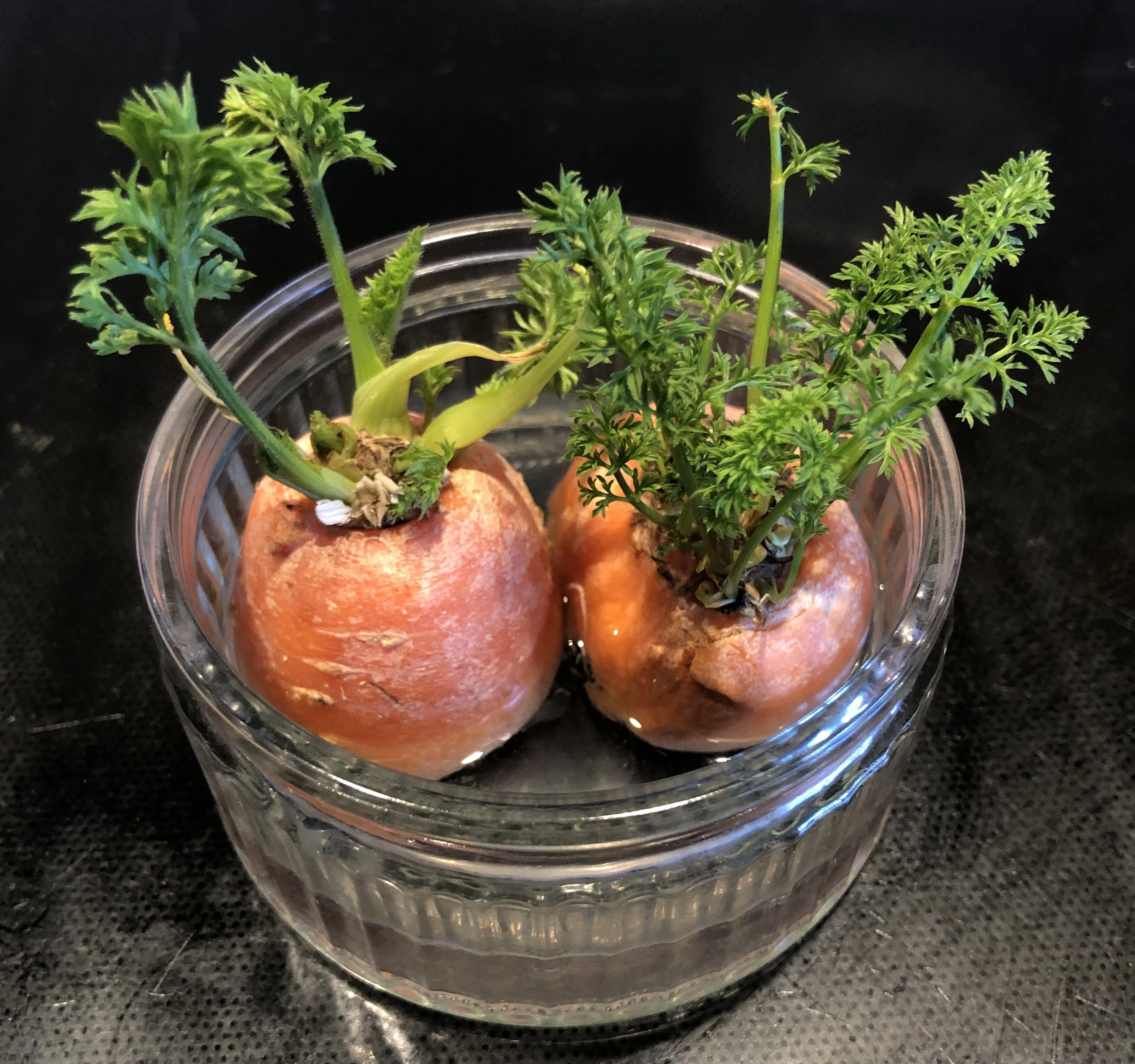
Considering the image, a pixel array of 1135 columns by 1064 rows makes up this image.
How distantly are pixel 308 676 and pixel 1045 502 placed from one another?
0.55 meters

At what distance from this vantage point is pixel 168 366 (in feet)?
2.76

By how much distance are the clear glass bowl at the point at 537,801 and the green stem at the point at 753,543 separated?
0.22 feet

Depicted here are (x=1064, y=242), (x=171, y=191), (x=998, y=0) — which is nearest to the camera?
(x=171, y=191)

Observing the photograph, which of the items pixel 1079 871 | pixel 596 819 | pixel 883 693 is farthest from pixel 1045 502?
pixel 596 819

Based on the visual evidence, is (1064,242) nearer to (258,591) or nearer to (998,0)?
(998,0)

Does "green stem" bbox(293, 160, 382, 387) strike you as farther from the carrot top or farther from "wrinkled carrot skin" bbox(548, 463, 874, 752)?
"wrinkled carrot skin" bbox(548, 463, 874, 752)

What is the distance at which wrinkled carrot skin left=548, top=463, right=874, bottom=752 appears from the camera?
1.58 feet

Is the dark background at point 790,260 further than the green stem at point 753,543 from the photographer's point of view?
Yes

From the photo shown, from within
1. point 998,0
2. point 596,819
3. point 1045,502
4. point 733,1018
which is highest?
point 998,0

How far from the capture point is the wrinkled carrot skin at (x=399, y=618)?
48 cm

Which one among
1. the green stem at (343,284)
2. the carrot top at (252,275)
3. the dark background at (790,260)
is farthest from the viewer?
the dark background at (790,260)

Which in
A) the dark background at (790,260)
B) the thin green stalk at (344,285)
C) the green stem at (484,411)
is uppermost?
the thin green stalk at (344,285)

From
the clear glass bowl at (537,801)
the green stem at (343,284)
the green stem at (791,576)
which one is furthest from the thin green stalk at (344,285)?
the green stem at (791,576)

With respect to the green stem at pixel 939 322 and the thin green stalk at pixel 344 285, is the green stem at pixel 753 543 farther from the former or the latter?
the thin green stalk at pixel 344 285
